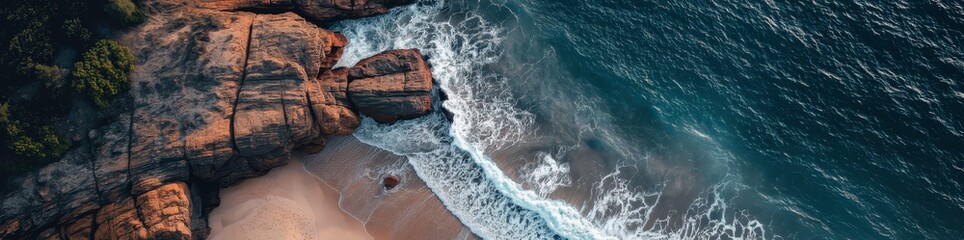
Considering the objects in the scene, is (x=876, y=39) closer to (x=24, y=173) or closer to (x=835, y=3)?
(x=835, y=3)

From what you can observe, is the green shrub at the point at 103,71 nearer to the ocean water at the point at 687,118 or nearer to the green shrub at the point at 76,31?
the green shrub at the point at 76,31

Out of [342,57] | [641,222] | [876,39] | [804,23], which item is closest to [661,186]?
[641,222]

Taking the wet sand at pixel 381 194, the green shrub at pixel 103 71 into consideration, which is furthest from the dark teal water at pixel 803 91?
the green shrub at pixel 103 71

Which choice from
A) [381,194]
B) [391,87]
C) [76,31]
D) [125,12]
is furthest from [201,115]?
[381,194]

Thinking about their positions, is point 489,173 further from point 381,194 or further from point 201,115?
point 201,115

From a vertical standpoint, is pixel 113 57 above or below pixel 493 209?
above

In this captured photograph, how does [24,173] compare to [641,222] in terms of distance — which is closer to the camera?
[24,173]
